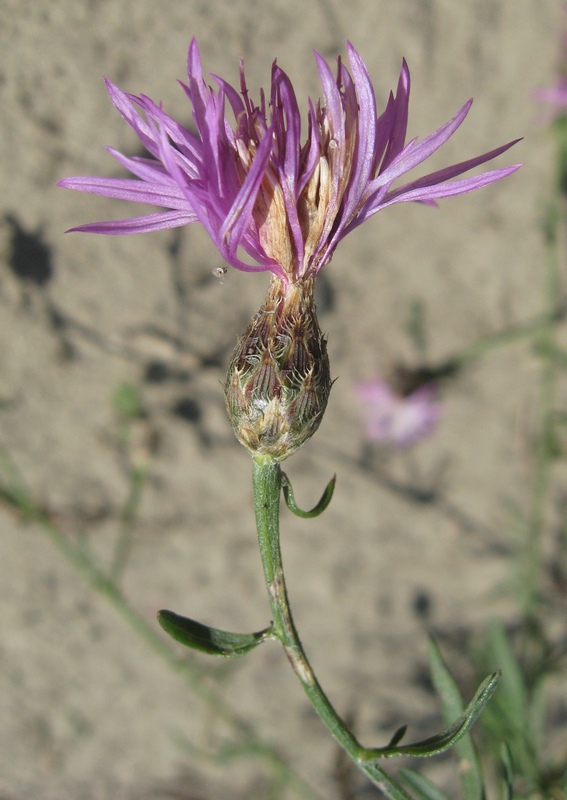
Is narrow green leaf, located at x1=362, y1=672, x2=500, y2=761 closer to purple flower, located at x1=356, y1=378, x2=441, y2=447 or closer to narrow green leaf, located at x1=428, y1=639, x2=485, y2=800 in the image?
narrow green leaf, located at x1=428, y1=639, x2=485, y2=800

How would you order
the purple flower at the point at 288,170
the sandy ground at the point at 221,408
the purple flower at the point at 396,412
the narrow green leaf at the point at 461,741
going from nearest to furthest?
the purple flower at the point at 288,170
the narrow green leaf at the point at 461,741
the sandy ground at the point at 221,408
the purple flower at the point at 396,412

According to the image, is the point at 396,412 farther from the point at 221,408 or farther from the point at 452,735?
the point at 452,735

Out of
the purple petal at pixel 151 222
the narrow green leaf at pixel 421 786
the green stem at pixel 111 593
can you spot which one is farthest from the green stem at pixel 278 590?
the green stem at pixel 111 593

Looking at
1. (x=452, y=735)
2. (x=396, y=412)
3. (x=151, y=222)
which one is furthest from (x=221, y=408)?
(x=452, y=735)

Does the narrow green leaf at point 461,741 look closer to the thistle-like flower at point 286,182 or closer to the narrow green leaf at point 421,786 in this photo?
the narrow green leaf at point 421,786

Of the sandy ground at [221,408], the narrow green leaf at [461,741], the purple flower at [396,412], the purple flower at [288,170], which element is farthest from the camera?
the purple flower at [396,412]

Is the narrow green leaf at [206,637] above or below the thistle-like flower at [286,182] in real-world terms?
below

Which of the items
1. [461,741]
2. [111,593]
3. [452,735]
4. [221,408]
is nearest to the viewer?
[452,735]
